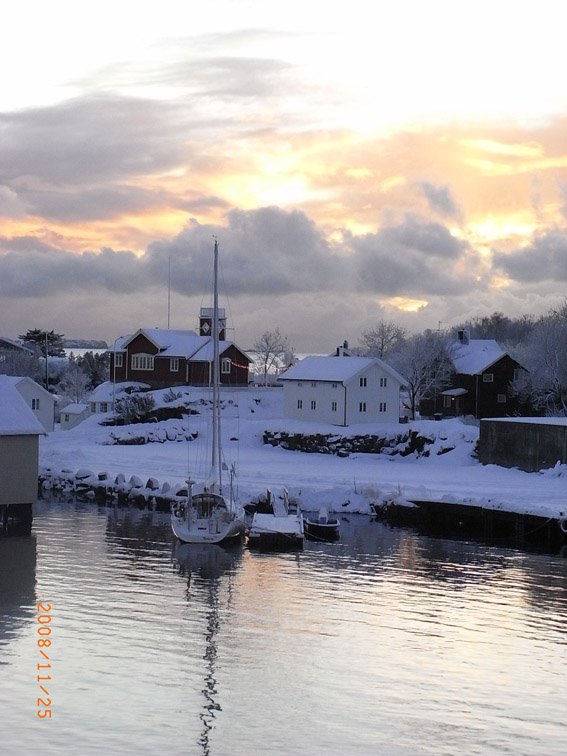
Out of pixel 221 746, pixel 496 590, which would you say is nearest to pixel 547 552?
pixel 496 590

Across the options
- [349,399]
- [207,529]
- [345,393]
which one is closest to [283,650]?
[207,529]

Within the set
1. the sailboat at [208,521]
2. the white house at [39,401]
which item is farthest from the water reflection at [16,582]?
the white house at [39,401]

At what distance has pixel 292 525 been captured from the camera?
46625mm

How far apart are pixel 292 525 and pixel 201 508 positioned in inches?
165

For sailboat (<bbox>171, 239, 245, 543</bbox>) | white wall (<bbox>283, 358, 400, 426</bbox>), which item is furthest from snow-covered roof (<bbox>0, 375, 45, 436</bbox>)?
white wall (<bbox>283, 358, 400, 426</bbox>)

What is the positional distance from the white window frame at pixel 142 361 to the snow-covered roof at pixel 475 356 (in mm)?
29414

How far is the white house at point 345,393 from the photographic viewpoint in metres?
82.3

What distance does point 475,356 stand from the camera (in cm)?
9331

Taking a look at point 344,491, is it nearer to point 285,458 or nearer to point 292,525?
point 292,525

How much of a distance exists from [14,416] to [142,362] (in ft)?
180

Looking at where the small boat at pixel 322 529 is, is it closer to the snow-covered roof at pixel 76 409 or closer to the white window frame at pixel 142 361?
the snow-covered roof at pixel 76 409

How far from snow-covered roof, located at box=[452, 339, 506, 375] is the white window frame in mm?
29414

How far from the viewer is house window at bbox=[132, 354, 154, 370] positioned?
103 metres

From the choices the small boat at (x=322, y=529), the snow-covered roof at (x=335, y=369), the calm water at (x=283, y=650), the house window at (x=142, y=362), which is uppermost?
the house window at (x=142, y=362)
